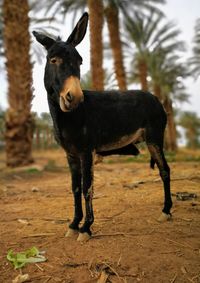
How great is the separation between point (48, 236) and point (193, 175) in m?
5.07

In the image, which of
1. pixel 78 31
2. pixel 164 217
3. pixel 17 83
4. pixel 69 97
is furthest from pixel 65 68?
pixel 17 83

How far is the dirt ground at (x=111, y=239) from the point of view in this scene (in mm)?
3135

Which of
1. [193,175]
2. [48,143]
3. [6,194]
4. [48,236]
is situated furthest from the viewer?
[48,143]

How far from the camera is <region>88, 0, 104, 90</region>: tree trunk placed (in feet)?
46.1

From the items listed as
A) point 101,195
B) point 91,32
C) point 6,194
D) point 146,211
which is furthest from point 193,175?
point 91,32

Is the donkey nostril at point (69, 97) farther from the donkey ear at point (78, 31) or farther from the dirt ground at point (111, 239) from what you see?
the dirt ground at point (111, 239)

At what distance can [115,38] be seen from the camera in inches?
747

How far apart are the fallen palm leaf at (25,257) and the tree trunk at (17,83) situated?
8680 millimetres

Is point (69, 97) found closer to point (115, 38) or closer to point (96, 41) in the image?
point (96, 41)

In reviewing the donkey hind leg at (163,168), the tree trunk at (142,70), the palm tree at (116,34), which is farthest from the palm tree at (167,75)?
the donkey hind leg at (163,168)

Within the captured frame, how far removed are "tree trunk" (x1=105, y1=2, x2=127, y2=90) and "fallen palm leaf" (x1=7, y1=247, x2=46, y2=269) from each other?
15.9 metres

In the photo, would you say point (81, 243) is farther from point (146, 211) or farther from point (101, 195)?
point (101, 195)

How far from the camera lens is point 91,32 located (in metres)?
14.2

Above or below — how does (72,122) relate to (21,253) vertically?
above
